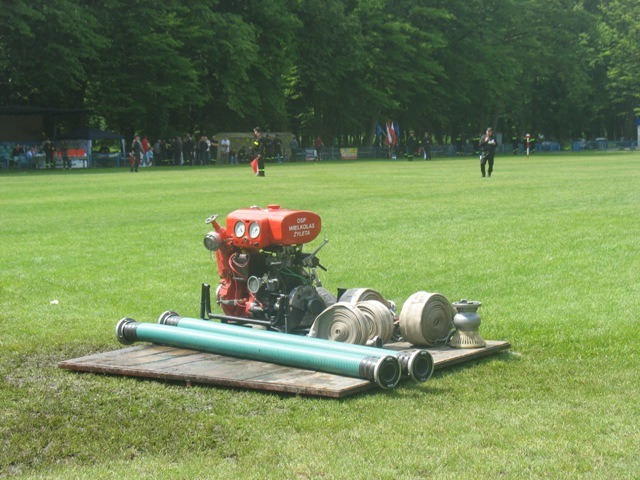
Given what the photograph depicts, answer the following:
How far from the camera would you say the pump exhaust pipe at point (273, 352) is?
753cm

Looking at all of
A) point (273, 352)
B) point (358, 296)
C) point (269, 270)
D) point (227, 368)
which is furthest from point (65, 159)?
point (273, 352)

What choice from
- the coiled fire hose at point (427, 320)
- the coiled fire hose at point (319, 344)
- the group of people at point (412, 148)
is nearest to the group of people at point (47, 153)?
the group of people at point (412, 148)

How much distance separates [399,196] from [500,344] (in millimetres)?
19082

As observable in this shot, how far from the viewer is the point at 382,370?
7453 mm

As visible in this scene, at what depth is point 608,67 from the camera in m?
110

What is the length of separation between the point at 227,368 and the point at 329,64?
74514mm

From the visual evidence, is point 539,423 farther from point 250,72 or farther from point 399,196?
point 250,72

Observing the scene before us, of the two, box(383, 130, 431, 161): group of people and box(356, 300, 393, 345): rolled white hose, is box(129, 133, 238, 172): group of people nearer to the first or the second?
box(383, 130, 431, 161): group of people

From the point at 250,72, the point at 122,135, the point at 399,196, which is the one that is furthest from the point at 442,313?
the point at 250,72

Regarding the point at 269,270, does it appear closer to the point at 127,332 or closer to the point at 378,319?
the point at 378,319

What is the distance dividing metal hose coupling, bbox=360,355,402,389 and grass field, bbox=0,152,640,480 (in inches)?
4.5

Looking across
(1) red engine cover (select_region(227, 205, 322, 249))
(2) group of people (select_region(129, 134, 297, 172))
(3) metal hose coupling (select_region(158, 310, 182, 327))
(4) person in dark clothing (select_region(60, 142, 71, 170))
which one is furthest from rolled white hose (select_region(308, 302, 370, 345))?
(2) group of people (select_region(129, 134, 297, 172))

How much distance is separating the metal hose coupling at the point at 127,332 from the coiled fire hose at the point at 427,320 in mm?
2470

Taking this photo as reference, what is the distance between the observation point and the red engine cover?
9.36 m
